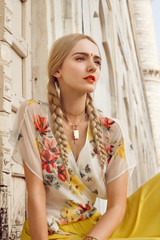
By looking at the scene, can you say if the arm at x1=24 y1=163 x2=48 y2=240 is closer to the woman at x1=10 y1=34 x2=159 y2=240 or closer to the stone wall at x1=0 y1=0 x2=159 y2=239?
the woman at x1=10 y1=34 x2=159 y2=240

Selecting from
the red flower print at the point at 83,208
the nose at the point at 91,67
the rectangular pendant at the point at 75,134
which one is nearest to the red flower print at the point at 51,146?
the rectangular pendant at the point at 75,134

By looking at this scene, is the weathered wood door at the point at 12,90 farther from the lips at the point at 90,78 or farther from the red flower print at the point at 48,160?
the lips at the point at 90,78

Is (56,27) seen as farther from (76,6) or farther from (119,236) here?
(119,236)

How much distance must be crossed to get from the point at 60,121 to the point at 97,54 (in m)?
0.40

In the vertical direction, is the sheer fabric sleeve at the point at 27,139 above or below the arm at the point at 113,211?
above

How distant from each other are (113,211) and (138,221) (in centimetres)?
13

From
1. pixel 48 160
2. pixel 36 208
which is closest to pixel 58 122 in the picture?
pixel 48 160

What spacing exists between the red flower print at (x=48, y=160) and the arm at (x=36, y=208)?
69 millimetres

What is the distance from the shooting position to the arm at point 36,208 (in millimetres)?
1401

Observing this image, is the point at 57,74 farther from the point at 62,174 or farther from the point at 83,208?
the point at 83,208

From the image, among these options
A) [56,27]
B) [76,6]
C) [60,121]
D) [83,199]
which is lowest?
[83,199]

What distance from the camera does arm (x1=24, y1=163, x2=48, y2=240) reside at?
1.40m

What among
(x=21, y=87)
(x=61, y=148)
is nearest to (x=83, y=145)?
(x=61, y=148)

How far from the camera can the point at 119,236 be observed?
60.3 inches
